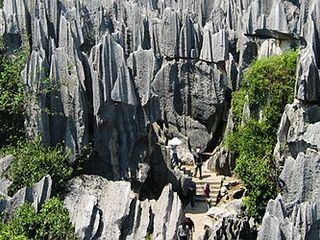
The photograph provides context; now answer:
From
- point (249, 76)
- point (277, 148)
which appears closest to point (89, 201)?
point (277, 148)

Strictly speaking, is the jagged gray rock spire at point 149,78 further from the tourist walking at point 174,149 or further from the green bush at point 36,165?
the tourist walking at point 174,149

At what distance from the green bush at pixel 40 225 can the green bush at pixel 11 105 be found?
322 cm

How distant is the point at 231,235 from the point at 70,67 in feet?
19.4

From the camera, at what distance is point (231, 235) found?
14.0 metres

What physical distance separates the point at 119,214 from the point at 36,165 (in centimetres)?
245

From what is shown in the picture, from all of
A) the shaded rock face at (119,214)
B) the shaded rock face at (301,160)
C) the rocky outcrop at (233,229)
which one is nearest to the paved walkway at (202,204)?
the rocky outcrop at (233,229)

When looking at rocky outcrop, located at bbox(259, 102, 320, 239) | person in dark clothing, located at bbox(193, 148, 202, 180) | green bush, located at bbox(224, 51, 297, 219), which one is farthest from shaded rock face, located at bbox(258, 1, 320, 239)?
person in dark clothing, located at bbox(193, 148, 202, 180)

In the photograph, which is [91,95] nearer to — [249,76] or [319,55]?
[249,76]

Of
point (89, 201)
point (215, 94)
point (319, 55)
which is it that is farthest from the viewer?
point (215, 94)

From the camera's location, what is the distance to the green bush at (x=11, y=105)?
15777 millimetres

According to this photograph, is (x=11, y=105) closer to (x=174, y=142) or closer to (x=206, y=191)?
(x=206, y=191)

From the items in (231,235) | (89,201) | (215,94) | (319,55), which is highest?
(319,55)

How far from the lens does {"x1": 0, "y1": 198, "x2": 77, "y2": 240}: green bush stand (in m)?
12.9

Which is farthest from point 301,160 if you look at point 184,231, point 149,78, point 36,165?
point 36,165
